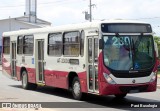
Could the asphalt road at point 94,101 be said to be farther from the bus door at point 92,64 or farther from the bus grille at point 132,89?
the bus door at point 92,64

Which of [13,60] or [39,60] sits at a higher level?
[39,60]

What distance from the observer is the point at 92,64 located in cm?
1512

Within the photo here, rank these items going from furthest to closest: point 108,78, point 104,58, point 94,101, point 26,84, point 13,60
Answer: point 13,60, point 26,84, point 94,101, point 104,58, point 108,78

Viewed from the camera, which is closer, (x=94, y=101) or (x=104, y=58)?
(x=104, y=58)

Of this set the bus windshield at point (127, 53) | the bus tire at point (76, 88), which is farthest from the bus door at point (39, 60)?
the bus windshield at point (127, 53)

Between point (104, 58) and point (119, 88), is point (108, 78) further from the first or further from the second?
point (104, 58)

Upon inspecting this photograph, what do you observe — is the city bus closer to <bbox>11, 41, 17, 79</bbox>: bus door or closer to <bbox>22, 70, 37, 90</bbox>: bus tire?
<bbox>22, 70, 37, 90</bbox>: bus tire

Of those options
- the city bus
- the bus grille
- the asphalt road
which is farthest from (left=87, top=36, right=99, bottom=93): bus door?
the bus grille

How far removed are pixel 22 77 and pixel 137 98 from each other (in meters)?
7.14

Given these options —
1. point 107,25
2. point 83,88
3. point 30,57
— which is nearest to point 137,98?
point 83,88

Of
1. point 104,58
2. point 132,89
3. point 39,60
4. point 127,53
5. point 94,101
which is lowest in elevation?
point 94,101

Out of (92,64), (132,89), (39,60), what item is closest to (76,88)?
(92,64)

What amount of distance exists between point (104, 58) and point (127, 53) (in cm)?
84

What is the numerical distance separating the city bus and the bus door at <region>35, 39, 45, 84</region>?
111cm
